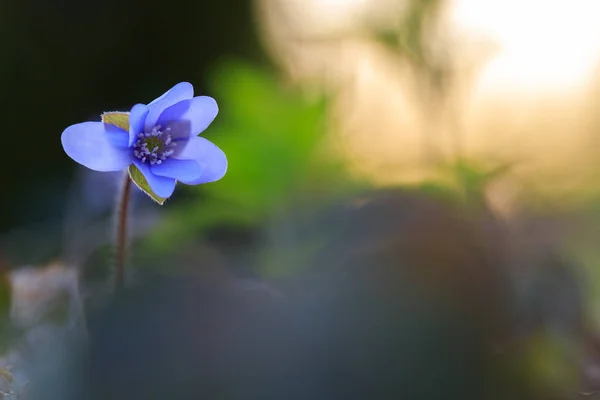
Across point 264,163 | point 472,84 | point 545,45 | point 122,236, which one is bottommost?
point 122,236

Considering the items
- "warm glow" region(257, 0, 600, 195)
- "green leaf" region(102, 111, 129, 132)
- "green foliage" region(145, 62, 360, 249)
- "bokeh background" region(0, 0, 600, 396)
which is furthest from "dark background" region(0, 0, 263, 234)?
"green leaf" region(102, 111, 129, 132)

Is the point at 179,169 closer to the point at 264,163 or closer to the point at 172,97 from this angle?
the point at 172,97

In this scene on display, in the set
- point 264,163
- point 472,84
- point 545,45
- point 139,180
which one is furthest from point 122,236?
point 545,45

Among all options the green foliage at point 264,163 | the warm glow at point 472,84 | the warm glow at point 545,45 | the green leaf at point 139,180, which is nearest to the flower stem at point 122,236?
the green leaf at point 139,180

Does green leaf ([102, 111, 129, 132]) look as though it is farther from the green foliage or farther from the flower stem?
the green foliage

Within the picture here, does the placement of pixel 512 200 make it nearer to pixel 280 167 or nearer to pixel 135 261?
pixel 280 167

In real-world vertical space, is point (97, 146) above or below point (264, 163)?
below
